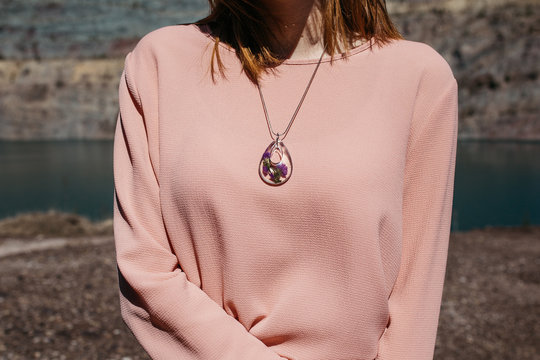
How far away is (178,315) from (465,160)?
2152 cm

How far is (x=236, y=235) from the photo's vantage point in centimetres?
103

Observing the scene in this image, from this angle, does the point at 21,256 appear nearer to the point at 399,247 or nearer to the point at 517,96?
the point at 399,247

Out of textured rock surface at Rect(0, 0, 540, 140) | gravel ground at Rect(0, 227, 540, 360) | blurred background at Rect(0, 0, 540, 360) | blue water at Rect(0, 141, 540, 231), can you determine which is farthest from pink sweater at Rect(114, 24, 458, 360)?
textured rock surface at Rect(0, 0, 540, 140)

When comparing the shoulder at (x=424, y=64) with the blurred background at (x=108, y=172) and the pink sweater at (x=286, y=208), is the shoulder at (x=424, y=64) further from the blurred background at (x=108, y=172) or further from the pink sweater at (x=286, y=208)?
the blurred background at (x=108, y=172)

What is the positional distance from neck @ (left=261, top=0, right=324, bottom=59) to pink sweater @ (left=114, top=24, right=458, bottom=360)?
0.10ft

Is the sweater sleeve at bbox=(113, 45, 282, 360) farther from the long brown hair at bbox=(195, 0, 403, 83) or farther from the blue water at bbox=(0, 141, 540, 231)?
the blue water at bbox=(0, 141, 540, 231)

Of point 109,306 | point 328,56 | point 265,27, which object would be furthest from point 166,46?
point 109,306

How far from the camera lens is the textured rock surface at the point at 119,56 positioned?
82.4 ft

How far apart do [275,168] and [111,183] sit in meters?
17.9

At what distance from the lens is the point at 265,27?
1.16m

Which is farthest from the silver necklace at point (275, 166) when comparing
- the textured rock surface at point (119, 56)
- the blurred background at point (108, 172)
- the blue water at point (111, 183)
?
the textured rock surface at point (119, 56)

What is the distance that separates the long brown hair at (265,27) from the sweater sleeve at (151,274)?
18 cm

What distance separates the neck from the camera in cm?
115

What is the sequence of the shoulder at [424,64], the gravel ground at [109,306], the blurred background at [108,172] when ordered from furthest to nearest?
the blurred background at [108,172]
the gravel ground at [109,306]
the shoulder at [424,64]
